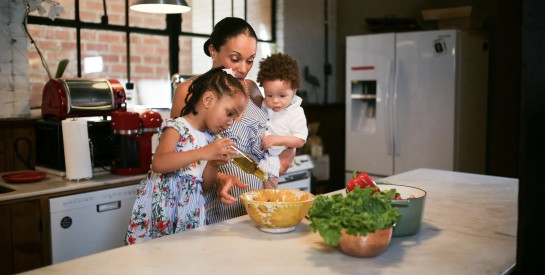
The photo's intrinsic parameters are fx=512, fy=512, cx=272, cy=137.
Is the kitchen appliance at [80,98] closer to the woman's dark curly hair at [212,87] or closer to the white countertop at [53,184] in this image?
the white countertop at [53,184]

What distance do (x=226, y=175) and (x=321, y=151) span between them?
3.20 meters

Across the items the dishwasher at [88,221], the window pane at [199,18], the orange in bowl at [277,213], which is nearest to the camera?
the orange in bowl at [277,213]

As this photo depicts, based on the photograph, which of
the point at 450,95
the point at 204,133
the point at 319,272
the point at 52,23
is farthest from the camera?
the point at 450,95

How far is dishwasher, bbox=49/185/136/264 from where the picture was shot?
8.24 ft

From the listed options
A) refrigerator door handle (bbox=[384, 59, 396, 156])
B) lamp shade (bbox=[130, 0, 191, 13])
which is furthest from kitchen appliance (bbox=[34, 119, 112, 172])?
refrigerator door handle (bbox=[384, 59, 396, 156])

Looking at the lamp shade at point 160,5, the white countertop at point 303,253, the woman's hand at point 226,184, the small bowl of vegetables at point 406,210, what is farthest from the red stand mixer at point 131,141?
the small bowl of vegetables at point 406,210

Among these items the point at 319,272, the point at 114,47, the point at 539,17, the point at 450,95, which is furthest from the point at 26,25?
the point at 450,95

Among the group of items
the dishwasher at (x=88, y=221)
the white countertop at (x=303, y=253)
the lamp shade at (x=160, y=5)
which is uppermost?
the lamp shade at (x=160, y=5)

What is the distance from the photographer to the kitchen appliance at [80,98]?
2.80 meters

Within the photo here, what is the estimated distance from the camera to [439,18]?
15.1ft

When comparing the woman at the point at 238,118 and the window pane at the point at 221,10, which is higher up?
the window pane at the point at 221,10

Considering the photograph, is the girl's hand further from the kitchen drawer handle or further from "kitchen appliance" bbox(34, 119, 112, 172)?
"kitchen appliance" bbox(34, 119, 112, 172)

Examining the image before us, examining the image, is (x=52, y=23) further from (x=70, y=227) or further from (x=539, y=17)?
(x=539, y=17)

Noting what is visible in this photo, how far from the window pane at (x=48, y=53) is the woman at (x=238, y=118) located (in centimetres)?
177
